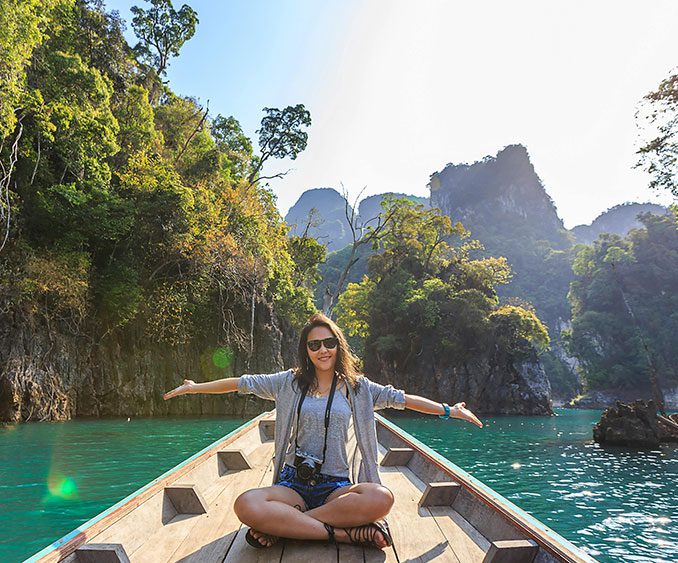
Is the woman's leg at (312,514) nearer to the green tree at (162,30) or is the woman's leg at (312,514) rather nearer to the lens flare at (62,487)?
the lens flare at (62,487)

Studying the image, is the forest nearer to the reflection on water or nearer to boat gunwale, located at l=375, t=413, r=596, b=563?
the reflection on water

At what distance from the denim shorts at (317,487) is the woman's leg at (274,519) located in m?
0.19

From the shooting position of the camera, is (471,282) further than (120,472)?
Yes

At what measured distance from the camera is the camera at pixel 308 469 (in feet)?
7.82

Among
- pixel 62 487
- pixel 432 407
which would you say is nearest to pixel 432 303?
pixel 62 487

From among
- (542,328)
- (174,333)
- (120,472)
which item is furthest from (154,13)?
(542,328)

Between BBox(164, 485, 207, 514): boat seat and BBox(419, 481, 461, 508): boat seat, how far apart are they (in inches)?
54.8

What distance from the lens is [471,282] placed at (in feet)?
93.7

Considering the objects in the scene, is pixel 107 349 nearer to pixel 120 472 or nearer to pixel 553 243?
pixel 120 472

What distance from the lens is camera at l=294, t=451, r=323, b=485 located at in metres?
2.38

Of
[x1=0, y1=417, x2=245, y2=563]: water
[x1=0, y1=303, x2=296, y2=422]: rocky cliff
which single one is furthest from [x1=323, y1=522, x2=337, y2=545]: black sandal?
[x1=0, y1=303, x2=296, y2=422]: rocky cliff

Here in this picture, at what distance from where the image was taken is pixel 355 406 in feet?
8.37

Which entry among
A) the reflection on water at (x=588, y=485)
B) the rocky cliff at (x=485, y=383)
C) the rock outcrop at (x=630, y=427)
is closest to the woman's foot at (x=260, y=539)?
the reflection on water at (x=588, y=485)

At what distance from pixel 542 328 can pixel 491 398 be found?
508cm
